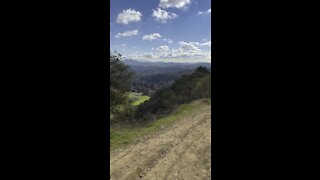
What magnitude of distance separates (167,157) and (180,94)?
16570mm

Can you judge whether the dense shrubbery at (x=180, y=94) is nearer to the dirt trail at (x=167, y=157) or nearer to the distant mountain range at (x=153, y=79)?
the distant mountain range at (x=153, y=79)

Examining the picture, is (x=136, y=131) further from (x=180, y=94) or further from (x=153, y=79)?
(x=153, y=79)

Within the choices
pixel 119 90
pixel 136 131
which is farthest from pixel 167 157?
pixel 119 90

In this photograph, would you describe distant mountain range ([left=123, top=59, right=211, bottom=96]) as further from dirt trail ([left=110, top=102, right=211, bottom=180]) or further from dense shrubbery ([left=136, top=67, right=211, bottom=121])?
dirt trail ([left=110, top=102, right=211, bottom=180])

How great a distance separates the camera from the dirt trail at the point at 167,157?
7.82m

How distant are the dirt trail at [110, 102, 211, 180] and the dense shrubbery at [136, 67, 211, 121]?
6.66 m

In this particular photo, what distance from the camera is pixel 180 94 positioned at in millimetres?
25578

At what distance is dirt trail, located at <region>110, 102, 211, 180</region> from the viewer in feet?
25.7
